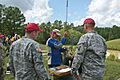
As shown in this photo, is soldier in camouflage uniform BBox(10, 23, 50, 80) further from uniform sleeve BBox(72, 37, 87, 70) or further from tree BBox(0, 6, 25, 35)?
tree BBox(0, 6, 25, 35)

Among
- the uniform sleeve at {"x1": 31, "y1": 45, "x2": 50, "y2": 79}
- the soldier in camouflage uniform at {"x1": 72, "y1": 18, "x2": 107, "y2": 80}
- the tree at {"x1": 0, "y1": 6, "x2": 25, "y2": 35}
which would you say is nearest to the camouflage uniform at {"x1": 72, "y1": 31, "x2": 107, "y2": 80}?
the soldier in camouflage uniform at {"x1": 72, "y1": 18, "x2": 107, "y2": 80}

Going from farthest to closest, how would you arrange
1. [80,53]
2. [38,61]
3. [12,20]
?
[12,20]
[80,53]
[38,61]

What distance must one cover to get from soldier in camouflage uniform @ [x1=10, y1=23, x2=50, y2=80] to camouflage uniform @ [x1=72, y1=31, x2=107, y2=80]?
2.26 ft

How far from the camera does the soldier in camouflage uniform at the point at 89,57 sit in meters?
5.18

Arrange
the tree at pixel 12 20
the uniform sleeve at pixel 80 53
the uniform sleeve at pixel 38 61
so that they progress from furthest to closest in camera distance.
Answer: the tree at pixel 12 20 → the uniform sleeve at pixel 80 53 → the uniform sleeve at pixel 38 61

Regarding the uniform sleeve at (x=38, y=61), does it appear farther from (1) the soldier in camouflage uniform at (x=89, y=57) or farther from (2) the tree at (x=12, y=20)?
(2) the tree at (x=12, y=20)

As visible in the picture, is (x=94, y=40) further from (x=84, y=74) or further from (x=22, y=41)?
(x=22, y=41)

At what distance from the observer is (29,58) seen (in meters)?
4.80

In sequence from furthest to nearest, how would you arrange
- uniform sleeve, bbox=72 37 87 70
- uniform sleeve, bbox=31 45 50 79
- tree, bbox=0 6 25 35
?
tree, bbox=0 6 25 35 < uniform sleeve, bbox=72 37 87 70 < uniform sleeve, bbox=31 45 50 79

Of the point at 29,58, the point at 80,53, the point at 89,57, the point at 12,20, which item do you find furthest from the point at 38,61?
the point at 12,20

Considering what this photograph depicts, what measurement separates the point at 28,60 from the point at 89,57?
3.51 feet

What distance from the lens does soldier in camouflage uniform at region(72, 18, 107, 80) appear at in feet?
17.0

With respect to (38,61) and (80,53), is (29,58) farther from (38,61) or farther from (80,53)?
(80,53)

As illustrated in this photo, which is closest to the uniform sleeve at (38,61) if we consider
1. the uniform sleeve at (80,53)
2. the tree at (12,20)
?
the uniform sleeve at (80,53)
